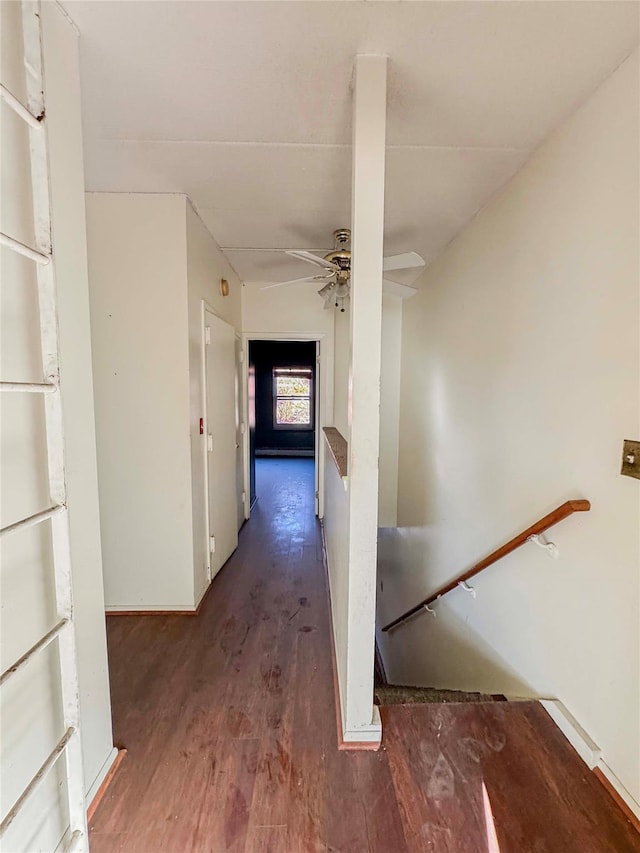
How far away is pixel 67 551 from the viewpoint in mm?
1039

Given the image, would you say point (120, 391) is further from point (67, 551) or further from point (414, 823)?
point (414, 823)

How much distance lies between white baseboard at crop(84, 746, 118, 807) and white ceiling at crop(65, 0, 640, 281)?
95.9 inches

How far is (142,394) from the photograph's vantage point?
7.27 feet

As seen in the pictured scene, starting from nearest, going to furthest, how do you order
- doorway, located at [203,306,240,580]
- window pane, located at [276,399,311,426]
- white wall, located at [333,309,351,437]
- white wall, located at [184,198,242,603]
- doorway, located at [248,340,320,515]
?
1. white wall, located at [184,198,242,603]
2. doorway, located at [203,306,240,580]
3. white wall, located at [333,309,351,437]
4. doorway, located at [248,340,320,515]
5. window pane, located at [276,399,311,426]

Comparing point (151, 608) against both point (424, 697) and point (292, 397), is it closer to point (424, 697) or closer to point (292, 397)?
point (424, 697)

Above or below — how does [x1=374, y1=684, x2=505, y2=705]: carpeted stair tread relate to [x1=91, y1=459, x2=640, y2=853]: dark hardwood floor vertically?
below

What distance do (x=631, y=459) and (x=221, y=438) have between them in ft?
8.12

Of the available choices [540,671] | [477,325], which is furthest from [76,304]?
[540,671]

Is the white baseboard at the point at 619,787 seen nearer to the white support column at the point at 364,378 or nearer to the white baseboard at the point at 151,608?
the white support column at the point at 364,378

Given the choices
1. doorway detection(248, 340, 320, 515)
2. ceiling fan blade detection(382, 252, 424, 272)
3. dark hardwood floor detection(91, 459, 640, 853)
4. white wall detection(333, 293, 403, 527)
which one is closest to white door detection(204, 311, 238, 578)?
dark hardwood floor detection(91, 459, 640, 853)

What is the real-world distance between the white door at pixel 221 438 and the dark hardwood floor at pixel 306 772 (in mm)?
926

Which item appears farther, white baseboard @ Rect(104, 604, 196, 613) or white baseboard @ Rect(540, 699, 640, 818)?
white baseboard @ Rect(104, 604, 196, 613)

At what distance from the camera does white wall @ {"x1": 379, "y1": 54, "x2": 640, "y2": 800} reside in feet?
4.10

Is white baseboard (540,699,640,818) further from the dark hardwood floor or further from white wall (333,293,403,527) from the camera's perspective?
white wall (333,293,403,527)
